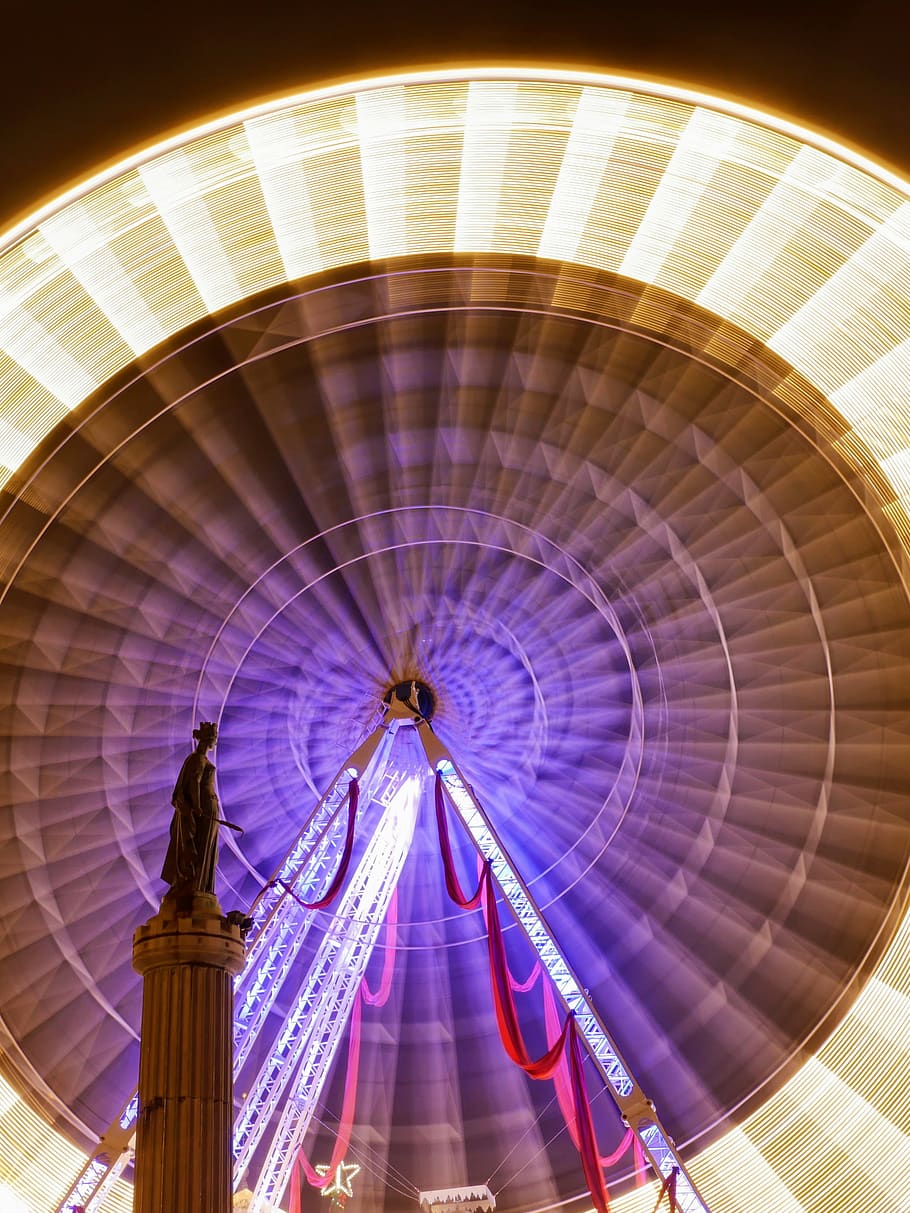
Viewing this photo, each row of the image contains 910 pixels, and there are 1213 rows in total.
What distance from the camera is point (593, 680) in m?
13.4

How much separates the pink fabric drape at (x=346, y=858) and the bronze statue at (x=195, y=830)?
10.8 feet

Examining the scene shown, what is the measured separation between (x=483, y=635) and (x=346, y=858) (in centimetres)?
265

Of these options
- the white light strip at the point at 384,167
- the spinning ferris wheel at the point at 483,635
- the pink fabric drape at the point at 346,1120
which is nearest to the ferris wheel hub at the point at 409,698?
the spinning ferris wheel at the point at 483,635

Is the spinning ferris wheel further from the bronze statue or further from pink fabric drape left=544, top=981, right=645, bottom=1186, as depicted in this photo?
the bronze statue

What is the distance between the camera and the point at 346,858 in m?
12.6

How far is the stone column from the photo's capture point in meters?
8.05

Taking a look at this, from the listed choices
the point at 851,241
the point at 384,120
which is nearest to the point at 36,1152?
the point at 384,120

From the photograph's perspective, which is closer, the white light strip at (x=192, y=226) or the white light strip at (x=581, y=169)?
the white light strip at (x=581, y=169)

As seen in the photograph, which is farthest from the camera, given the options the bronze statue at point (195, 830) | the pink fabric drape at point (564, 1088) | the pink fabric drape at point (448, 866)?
the pink fabric drape at point (564, 1088)

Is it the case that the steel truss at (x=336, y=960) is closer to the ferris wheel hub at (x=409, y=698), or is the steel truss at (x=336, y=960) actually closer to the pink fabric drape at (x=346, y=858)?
the ferris wheel hub at (x=409, y=698)

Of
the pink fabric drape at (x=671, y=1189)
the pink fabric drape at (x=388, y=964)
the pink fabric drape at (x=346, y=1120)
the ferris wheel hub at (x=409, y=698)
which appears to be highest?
the ferris wheel hub at (x=409, y=698)

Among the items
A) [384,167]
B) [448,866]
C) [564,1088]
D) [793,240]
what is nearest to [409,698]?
[448,866]

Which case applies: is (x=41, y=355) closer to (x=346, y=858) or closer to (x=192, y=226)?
(x=192, y=226)

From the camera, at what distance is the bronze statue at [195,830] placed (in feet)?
29.4
